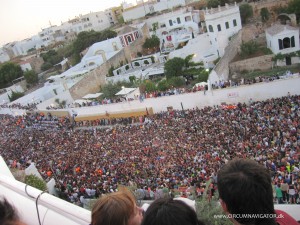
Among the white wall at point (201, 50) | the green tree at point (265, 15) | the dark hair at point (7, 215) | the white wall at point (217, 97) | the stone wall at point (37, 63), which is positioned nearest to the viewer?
the dark hair at point (7, 215)

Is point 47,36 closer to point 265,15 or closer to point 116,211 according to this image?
point 265,15

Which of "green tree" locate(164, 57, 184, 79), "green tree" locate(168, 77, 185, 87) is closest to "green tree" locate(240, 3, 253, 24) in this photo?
"green tree" locate(164, 57, 184, 79)

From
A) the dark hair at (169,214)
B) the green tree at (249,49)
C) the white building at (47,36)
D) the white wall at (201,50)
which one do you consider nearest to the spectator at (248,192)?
the dark hair at (169,214)

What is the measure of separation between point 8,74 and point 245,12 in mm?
38507

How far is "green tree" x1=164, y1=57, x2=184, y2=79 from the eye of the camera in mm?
29562

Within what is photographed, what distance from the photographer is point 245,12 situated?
36.7m

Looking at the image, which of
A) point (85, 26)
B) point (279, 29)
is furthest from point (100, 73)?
point (85, 26)

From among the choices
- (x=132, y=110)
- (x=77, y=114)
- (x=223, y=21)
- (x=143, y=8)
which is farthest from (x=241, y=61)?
(x=143, y=8)

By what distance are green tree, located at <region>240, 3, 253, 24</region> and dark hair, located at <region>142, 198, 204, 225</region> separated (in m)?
38.8

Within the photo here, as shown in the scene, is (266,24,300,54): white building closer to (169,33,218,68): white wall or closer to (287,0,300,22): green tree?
(169,33,218,68): white wall

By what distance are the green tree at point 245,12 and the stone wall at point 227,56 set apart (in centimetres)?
579

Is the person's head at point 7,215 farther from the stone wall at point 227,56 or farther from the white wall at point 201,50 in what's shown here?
the white wall at point 201,50

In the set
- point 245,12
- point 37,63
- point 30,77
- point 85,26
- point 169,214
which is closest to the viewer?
point 169,214

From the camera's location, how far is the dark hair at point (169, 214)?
171 centimetres
